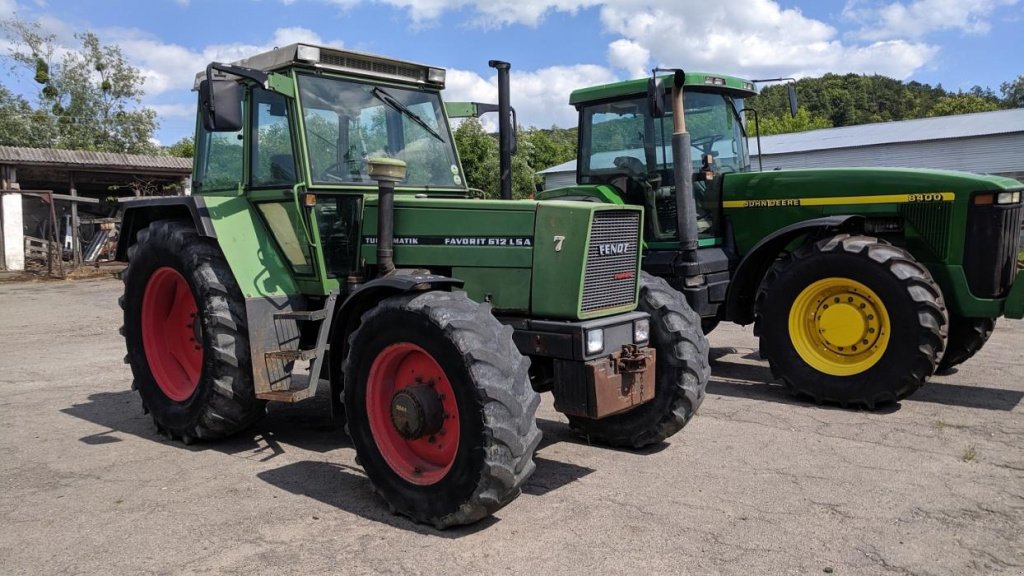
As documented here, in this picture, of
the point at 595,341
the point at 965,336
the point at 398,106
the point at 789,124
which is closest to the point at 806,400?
the point at 965,336

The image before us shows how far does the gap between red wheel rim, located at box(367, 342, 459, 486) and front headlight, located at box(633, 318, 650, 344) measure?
1160mm

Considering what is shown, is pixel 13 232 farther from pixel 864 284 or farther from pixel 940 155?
pixel 940 155

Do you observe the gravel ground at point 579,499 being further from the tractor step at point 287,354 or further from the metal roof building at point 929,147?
the metal roof building at point 929,147

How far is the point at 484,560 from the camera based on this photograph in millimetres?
3518

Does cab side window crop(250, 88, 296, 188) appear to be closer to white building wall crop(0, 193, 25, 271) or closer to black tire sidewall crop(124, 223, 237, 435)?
black tire sidewall crop(124, 223, 237, 435)

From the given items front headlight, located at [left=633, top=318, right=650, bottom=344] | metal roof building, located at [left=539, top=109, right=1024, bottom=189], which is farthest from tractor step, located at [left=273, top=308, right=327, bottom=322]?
metal roof building, located at [left=539, top=109, right=1024, bottom=189]

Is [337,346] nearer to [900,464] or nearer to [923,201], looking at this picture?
[900,464]

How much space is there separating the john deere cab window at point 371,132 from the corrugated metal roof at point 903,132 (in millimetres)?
27335

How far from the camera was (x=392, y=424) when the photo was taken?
4.21m

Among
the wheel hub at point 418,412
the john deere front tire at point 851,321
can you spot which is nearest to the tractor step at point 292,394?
the wheel hub at point 418,412

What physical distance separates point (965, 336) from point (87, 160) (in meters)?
21.5

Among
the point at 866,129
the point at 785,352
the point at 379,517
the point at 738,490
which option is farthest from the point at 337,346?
the point at 866,129

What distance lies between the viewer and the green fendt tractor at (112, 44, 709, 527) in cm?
389

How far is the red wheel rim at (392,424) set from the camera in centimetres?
402
